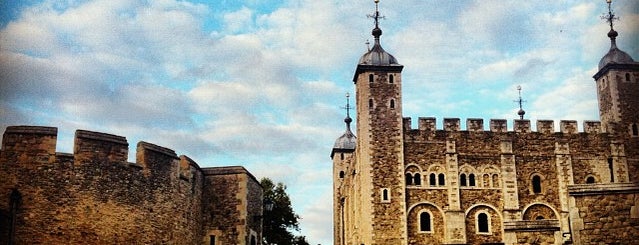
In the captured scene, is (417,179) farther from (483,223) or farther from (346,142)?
(346,142)

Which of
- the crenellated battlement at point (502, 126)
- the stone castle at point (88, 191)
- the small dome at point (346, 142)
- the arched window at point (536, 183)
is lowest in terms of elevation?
the stone castle at point (88, 191)

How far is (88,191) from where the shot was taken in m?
20.8

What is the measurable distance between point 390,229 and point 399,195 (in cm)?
178

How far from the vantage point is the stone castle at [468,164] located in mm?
39094

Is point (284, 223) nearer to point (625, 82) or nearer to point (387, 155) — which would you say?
point (387, 155)

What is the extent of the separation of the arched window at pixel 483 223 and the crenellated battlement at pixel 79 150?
2116 centimetres

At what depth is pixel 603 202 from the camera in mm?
12805

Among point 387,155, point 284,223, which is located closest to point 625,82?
point 387,155

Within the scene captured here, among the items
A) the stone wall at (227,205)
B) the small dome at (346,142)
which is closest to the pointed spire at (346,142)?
the small dome at (346,142)

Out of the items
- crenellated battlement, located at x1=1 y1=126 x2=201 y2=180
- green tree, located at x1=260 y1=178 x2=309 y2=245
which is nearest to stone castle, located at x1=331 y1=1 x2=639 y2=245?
green tree, located at x1=260 y1=178 x2=309 y2=245

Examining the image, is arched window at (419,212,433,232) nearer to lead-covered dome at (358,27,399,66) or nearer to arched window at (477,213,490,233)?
arched window at (477,213,490,233)

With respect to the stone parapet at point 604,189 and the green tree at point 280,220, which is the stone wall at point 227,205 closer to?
the stone parapet at point 604,189

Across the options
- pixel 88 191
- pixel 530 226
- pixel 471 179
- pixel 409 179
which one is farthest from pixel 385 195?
pixel 530 226

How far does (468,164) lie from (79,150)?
23.9 m
